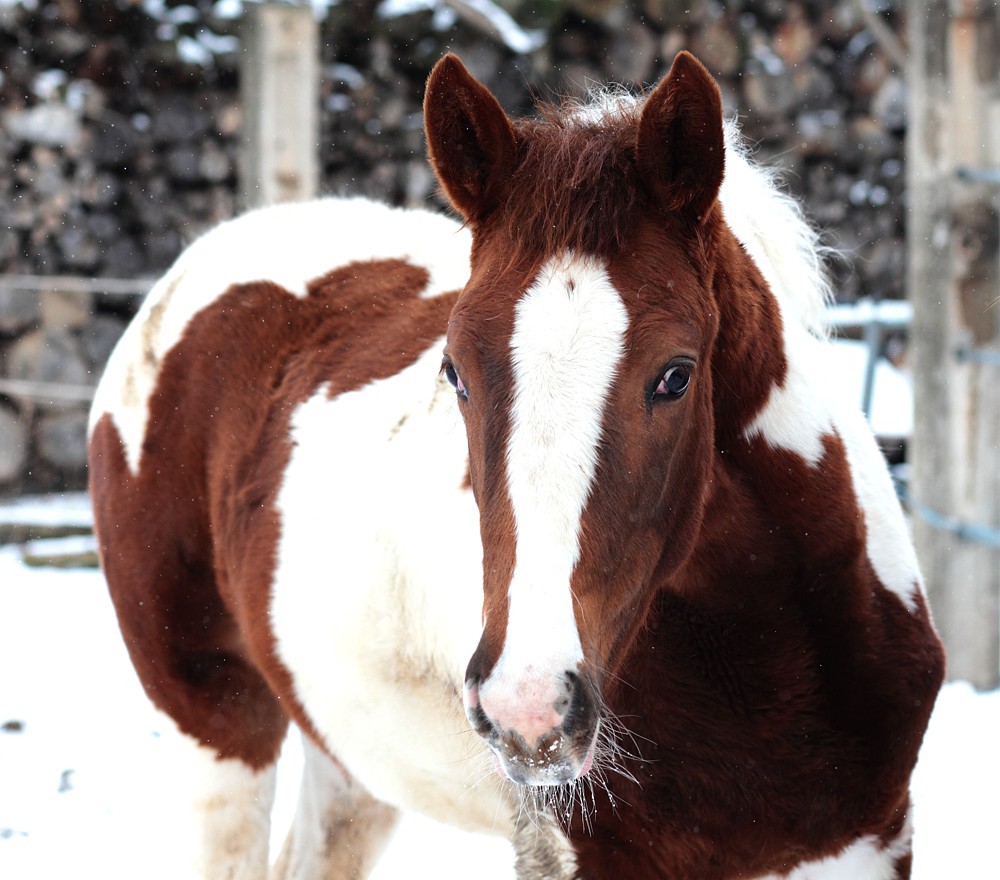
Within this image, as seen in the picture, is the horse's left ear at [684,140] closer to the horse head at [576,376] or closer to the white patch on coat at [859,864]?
the horse head at [576,376]

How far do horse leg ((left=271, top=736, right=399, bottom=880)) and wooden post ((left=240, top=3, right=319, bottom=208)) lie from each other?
2.36m

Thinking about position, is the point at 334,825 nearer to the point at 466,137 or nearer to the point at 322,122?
the point at 466,137

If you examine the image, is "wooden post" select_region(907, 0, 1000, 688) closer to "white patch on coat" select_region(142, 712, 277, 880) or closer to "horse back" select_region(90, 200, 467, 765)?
Answer: "horse back" select_region(90, 200, 467, 765)

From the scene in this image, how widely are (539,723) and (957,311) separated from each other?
3.37m

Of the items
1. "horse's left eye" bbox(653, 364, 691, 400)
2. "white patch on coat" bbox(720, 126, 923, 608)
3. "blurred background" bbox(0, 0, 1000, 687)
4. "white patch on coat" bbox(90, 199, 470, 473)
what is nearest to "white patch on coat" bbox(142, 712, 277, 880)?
"white patch on coat" bbox(90, 199, 470, 473)

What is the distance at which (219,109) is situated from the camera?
6.88 meters

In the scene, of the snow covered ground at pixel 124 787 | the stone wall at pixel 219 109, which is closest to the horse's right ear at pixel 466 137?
the snow covered ground at pixel 124 787

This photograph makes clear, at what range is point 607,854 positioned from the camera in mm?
1930

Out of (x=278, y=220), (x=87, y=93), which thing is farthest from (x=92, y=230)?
(x=278, y=220)

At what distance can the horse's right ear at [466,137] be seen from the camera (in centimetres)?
179

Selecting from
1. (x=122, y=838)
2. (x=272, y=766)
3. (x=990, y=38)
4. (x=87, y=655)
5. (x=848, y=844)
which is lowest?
(x=87, y=655)

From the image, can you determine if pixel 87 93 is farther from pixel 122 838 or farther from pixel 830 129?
pixel 122 838

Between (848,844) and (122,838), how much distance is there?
7.29 feet

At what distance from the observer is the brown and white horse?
157 cm
